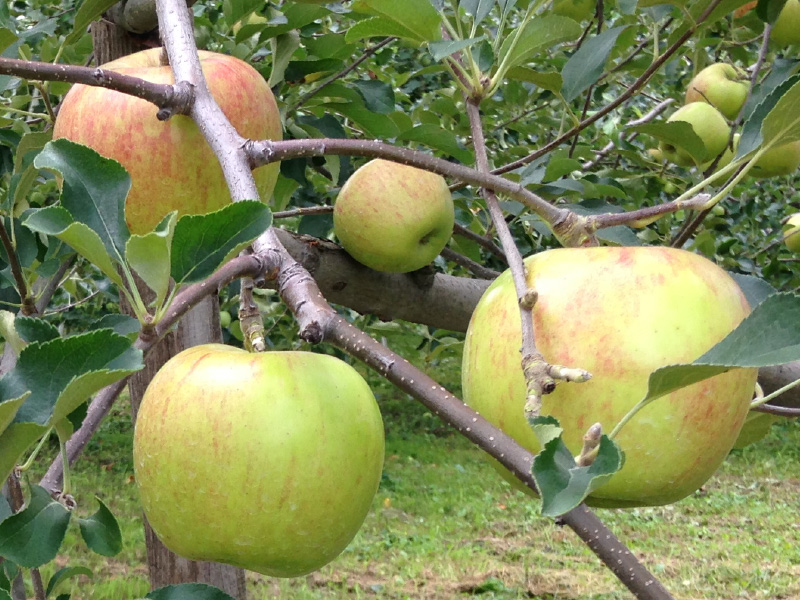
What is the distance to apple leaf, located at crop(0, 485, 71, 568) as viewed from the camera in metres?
0.54

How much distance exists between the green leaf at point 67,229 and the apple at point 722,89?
5.31 ft

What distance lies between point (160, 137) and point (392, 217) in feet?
2.04

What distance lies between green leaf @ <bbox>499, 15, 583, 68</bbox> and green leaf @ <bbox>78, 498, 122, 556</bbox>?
647 mm

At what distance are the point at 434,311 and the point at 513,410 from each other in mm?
863

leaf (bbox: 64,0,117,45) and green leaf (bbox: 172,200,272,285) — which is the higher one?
green leaf (bbox: 172,200,272,285)

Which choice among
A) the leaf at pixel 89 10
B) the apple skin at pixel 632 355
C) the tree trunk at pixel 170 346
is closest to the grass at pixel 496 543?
the tree trunk at pixel 170 346

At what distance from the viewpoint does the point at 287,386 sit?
630mm

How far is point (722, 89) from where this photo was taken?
1853 mm

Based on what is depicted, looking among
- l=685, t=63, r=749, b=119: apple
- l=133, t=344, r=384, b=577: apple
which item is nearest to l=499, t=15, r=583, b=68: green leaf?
l=133, t=344, r=384, b=577: apple

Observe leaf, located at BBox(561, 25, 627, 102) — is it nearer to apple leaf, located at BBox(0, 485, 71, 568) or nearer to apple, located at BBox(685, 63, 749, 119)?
apple, located at BBox(685, 63, 749, 119)

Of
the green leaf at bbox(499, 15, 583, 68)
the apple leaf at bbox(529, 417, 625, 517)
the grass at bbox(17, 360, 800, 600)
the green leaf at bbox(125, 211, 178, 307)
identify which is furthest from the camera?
the grass at bbox(17, 360, 800, 600)

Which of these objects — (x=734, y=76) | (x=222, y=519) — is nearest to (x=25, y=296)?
(x=222, y=519)

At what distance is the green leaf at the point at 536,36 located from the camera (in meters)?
0.92

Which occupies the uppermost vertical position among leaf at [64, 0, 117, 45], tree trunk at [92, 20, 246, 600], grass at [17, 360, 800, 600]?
leaf at [64, 0, 117, 45]
